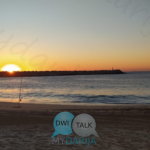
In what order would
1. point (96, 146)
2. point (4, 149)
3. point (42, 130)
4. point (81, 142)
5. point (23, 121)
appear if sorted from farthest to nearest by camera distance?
point (23, 121)
point (42, 130)
point (81, 142)
point (96, 146)
point (4, 149)

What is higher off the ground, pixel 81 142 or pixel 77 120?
pixel 77 120

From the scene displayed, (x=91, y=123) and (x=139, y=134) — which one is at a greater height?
(x=91, y=123)

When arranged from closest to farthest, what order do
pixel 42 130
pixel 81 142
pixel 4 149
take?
pixel 4 149 < pixel 81 142 < pixel 42 130

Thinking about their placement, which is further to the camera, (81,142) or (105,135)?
(105,135)

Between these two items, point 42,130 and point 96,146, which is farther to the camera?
point 42,130

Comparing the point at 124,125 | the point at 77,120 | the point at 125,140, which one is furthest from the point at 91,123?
the point at 124,125

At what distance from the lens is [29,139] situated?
6301mm

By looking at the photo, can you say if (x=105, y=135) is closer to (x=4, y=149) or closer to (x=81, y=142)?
(x=81, y=142)

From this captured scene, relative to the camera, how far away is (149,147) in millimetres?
5500

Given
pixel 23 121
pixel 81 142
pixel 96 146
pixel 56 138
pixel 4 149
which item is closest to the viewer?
pixel 4 149

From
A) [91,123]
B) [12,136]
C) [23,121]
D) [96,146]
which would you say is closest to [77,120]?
[91,123]

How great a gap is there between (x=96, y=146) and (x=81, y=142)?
0.55 meters

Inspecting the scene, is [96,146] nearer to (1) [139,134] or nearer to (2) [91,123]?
(2) [91,123]

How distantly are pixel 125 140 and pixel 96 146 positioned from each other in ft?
3.31
